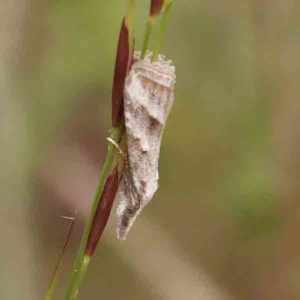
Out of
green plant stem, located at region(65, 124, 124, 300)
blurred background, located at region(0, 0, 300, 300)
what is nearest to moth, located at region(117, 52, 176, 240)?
green plant stem, located at region(65, 124, 124, 300)

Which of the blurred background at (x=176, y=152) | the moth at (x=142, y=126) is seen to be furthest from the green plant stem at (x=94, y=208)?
the blurred background at (x=176, y=152)

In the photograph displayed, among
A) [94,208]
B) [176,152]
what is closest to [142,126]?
[94,208]

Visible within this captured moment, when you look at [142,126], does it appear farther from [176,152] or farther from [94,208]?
[176,152]

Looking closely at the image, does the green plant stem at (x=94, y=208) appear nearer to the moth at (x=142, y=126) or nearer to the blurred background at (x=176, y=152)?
the moth at (x=142, y=126)

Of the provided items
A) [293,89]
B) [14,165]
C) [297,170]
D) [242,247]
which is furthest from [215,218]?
[14,165]

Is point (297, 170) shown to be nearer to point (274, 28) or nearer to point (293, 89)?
point (293, 89)
